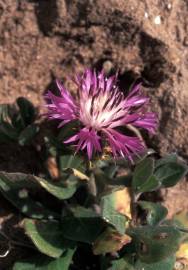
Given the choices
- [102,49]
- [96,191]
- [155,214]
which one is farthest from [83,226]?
[102,49]

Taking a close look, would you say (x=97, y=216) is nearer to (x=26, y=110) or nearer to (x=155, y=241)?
(x=155, y=241)

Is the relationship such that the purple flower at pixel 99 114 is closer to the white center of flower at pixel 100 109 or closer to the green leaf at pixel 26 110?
the white center of flower at pixel 100 109

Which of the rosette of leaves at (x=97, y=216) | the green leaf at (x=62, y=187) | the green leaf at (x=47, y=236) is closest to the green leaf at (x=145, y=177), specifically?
the rosette of leaves at (x=97, y=216)

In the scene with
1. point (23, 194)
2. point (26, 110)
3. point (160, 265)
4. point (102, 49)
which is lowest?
point (160, 265)

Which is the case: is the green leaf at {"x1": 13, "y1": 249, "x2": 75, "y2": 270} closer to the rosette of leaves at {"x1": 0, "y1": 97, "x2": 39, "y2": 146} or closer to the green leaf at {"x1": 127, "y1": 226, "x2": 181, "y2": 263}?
the green leaf at {"x1": 127, "y1": 226, "x2": 181, "y2": 263}

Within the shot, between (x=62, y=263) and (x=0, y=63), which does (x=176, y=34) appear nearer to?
(x=0, y=63)

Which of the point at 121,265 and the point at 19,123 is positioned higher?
the point at 19,123

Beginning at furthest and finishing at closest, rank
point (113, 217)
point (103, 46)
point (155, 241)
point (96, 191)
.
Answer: point (103, 46) < point (96, 191) < point (155, 241) < point (113, 217)
